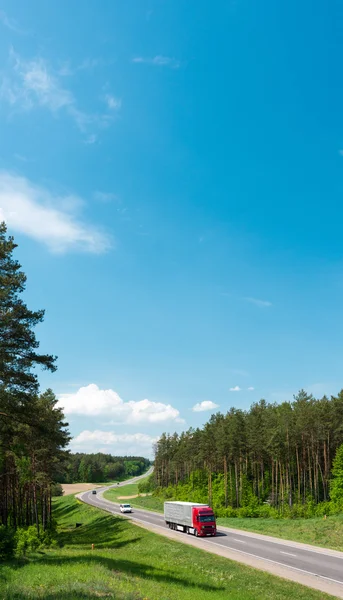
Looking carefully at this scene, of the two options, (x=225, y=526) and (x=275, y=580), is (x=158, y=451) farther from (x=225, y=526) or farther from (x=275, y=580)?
(x=275, y=580)

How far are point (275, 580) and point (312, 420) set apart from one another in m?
47.2

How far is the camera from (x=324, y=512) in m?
59.2

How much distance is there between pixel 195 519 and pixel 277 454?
2869 centimetres

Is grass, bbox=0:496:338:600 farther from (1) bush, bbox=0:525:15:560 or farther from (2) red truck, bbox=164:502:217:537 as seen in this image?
(2) red truck, bbox=164:502:217:537

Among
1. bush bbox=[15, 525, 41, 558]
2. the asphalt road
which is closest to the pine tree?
the asphalt road

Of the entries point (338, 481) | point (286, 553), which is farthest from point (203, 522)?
point (338, 481)

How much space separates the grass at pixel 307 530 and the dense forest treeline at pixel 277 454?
14094 mm

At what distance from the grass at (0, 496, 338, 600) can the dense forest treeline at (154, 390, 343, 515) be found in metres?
39.1

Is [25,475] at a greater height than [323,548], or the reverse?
[25,475]

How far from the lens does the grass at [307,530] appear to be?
37406mm

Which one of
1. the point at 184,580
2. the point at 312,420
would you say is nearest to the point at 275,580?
the point at 184,580

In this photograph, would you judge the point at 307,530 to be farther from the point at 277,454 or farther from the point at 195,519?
the point at 277,454

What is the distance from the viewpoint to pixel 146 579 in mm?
19297

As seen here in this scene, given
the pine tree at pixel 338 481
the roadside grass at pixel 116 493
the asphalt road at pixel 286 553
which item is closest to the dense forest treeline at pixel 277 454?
the pine tree at pixel 338 481
